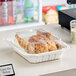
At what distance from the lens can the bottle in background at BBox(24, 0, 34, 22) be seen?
3.31 metres


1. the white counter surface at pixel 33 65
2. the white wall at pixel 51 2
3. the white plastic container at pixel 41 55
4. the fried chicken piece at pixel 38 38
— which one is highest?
the white wall at pixel 51 2

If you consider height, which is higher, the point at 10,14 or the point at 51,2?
the point at 51,2

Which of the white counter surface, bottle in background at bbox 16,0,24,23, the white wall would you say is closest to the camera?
the white counter surface

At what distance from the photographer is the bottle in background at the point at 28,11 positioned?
3.31 metres

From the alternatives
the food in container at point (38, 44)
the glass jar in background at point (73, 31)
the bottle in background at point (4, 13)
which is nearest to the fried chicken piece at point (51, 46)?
the food in container at point (38, 44)

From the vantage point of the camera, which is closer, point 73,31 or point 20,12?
point 73,31

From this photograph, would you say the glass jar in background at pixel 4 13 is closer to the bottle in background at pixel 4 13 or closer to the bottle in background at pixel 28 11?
the bottle in background at pixel 4 13

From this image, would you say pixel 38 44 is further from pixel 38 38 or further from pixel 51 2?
pixel 51 2

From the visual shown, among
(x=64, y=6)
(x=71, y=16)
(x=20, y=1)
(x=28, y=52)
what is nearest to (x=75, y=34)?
(x=71, y=16)

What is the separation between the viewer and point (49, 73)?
1.27m

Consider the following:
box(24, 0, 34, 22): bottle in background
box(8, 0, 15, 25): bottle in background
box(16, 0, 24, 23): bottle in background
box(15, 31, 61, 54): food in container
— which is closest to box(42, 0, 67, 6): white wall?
box(24, 0, 34, 22): bottle in background

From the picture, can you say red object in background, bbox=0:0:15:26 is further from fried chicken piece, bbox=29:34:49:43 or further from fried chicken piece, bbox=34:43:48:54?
fried chicken piece, bbox=34:43:48:54

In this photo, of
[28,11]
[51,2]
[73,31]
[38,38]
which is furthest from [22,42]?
[51,2]

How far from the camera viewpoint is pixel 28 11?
3.33 m
